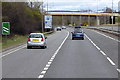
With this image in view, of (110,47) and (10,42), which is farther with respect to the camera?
(10,42)

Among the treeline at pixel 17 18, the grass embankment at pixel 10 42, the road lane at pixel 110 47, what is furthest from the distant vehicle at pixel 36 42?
the treeline at pixel 17 18

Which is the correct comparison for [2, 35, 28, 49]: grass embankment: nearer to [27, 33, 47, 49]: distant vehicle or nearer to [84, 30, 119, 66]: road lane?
[27, 33, 47, 49]: distant vehicle

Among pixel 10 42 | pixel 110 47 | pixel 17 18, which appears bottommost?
pixel 110 47

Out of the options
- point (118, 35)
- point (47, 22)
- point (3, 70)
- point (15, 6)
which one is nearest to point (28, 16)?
point (47, 22)

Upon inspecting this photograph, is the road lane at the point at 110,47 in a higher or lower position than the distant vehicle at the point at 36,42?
lower

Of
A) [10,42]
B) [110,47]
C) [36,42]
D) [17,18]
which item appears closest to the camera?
[36,42]

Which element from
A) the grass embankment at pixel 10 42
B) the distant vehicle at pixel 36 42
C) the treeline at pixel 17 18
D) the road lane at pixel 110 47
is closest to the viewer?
the road lane at pixel 110 47

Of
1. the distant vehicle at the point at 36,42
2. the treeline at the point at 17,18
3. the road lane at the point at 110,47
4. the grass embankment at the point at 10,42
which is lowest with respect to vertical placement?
the road lane at the point at 110,47

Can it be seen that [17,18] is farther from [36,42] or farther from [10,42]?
[36,42]

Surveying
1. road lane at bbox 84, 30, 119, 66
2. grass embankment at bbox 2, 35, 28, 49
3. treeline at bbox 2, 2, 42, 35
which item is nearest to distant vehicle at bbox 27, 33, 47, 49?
grass embankment at bbox 2, 35, 28, 49

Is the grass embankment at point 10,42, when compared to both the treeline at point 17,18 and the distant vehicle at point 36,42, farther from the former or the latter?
the treeline at point 17,18

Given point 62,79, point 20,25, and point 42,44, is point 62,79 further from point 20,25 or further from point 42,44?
point 20,25

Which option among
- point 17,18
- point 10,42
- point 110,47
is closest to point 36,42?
point 110,47

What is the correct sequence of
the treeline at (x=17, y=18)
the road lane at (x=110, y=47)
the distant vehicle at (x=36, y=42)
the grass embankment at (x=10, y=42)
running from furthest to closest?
the treeline at (x=17, y=18) → the grass embankment at (x=10, y=42) → the distant vehicle at (x=36, y=42) → the road lane at (x=110, y=47)
